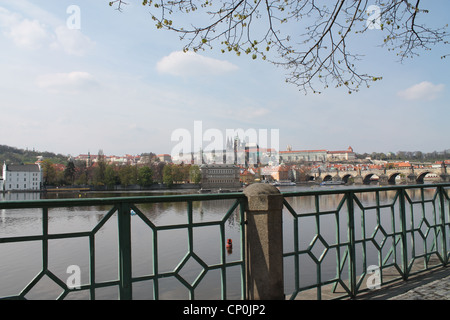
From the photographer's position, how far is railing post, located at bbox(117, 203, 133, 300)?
9.39 feet

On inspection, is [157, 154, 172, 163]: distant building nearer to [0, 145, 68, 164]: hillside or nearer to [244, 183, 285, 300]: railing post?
[0, 145, 68, 164]: hillside

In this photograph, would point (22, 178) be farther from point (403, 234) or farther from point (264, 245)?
point (264, 245)

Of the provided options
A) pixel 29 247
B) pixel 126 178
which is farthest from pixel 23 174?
pixel 29 247

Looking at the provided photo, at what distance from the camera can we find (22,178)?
87375mm

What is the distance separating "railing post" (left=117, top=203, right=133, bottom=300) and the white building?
313 ft

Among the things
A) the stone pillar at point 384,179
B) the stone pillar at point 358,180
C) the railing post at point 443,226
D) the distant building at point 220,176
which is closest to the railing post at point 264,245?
the railing post at point 443,226

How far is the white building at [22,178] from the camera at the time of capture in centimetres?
8688

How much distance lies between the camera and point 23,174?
287 ft

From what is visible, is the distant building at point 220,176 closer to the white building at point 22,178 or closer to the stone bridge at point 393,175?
the stone bridge at point 393,175

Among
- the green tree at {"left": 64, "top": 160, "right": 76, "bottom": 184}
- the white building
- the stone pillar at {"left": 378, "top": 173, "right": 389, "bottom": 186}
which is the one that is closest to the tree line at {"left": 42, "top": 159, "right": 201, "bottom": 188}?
the green tree at {"left": 64, "top": 160, "right": 76, "bottom": 184}

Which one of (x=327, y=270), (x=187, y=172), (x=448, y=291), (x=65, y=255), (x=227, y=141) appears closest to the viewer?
(x=448, y=291)

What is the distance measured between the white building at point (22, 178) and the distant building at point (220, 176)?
4346cm
